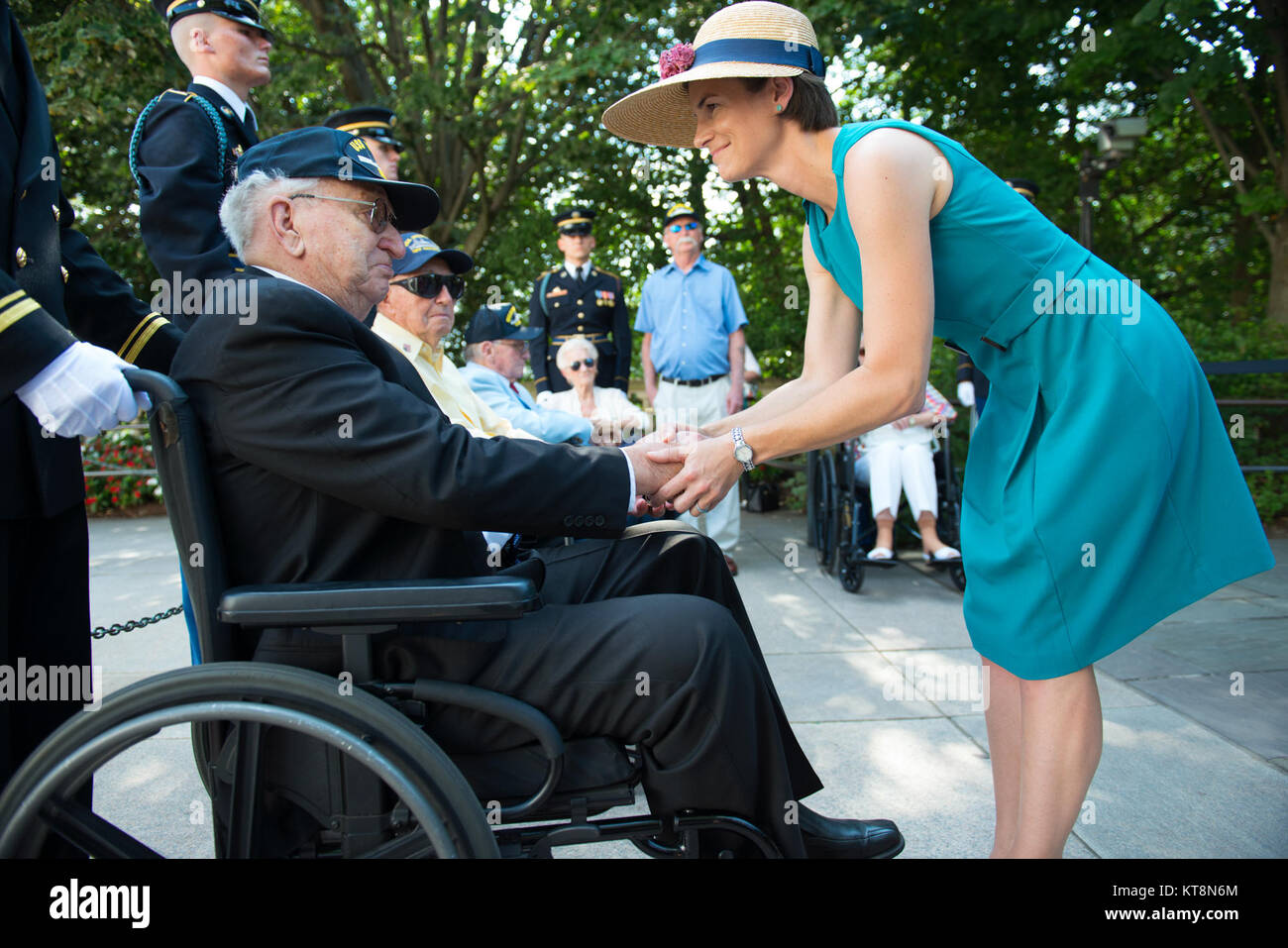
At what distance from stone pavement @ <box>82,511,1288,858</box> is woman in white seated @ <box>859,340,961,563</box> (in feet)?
0.95

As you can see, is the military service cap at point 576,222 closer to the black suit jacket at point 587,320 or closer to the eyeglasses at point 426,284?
the black suit jacket at point 587,320

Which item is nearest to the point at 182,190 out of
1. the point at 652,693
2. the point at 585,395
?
the point at 652,693

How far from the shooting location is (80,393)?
1.51 metres

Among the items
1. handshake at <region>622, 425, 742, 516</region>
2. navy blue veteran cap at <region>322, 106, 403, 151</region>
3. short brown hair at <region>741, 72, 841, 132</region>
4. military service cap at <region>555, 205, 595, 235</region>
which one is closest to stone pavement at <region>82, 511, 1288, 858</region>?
handshake at <region>622, 425, 742, 516</region>

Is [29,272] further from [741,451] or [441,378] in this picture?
[441,378]

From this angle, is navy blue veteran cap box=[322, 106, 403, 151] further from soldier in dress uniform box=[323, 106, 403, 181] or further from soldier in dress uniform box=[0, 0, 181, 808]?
soldier in dress uniform box=[0, 0, 181, 808]

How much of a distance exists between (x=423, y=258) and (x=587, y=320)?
3.11m

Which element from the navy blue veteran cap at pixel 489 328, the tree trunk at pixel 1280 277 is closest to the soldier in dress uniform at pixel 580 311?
the navy blue veteran cap at pixel 489 328

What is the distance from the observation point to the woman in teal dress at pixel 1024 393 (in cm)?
177

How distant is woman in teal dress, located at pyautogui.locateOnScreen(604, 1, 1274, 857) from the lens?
5.79 ft

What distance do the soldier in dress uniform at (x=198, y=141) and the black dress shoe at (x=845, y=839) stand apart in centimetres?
193

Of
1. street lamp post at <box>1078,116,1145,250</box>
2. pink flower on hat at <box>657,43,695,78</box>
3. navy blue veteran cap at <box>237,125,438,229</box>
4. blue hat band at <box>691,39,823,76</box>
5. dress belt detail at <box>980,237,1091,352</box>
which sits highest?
street lamp post at <box>1078,116,1145,250</box>
